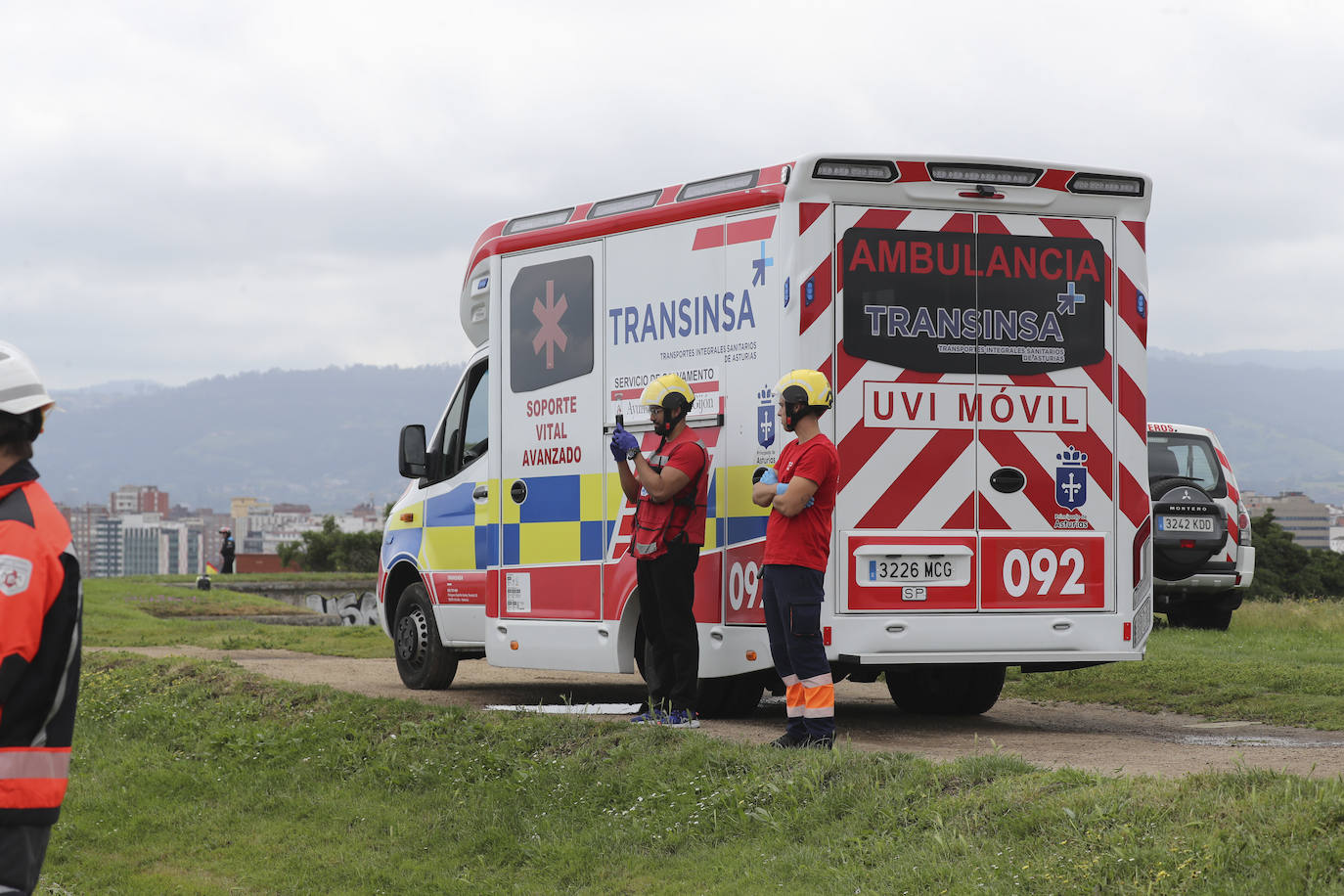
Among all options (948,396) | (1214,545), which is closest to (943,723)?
(948,396)

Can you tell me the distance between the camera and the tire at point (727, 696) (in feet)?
29.6

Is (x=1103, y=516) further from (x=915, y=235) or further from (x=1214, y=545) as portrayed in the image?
(x=1214, y=545)

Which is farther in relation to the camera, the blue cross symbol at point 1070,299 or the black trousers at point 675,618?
the blue cross symbol at point 1070,299

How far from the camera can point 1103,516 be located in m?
8.63

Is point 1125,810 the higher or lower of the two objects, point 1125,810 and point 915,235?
the lower

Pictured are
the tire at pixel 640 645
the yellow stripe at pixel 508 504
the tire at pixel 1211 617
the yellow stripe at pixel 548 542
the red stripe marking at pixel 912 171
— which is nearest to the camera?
the red stripe marking at pixel 912 171

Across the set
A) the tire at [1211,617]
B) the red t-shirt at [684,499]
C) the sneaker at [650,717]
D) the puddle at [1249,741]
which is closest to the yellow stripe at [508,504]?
the red t-shirt at [684,499]

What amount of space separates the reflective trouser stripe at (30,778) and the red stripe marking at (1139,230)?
6.79m

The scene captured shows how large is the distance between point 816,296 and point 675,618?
1.84 meters

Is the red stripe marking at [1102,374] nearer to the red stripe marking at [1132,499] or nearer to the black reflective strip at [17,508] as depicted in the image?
the red stripe marking at [1132,499]

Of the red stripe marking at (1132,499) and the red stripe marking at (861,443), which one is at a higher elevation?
the red stripe marking at (861,443)

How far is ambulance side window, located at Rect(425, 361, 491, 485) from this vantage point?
36.3ft

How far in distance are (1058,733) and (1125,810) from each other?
3.87 metres

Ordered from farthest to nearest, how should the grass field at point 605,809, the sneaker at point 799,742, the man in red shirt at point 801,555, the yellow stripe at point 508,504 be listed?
the yellow stripe at point 508,504 < the man in red shirt at point 801,555 < the sneaker at point 799,742 < the grass field at point 605,809
